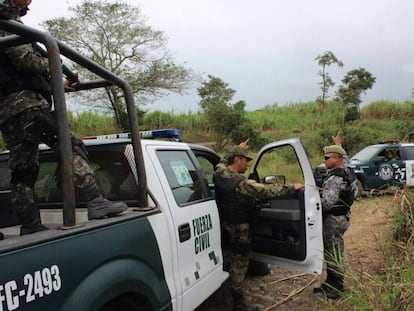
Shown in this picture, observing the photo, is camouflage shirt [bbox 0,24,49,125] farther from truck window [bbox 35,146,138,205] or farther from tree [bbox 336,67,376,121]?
tree [bbox 336,67,376,121]

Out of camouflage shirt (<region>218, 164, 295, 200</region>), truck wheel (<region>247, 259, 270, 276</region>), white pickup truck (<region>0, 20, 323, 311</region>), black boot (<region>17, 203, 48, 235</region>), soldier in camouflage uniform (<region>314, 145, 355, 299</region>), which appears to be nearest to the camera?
white pickup truck (<region>0, 20, 323, 311</region>)

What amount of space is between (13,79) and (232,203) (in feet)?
6.66

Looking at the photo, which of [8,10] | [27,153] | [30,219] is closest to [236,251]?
[30,219]

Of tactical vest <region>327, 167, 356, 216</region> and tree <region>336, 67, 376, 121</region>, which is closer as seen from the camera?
tactical vest <region>327, 167, 356, 216</region>

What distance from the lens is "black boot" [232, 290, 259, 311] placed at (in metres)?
3.84

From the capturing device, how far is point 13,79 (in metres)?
2.44

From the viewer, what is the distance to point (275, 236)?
3877mm

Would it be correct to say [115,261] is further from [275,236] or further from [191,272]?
[275,236]

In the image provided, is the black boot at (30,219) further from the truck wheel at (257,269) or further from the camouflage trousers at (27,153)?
the truck wheel at (257,269)

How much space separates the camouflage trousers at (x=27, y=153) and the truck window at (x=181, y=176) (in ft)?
2.45

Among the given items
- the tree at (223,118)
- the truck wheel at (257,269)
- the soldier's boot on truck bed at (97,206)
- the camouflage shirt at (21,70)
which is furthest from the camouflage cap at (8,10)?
the tree at (223,118)

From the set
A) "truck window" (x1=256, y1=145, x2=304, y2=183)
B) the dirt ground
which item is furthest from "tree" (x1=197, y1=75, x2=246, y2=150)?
the dirt ground

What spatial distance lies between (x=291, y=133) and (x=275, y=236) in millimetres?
22640

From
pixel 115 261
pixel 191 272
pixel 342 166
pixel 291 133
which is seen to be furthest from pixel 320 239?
pixel 291 133
